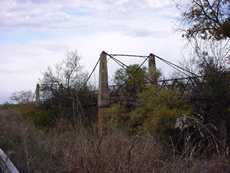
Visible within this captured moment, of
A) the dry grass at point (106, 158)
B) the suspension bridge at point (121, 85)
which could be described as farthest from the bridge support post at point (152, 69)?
the dry grass at point (106, 158)

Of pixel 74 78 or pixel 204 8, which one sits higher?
pixel 204 8

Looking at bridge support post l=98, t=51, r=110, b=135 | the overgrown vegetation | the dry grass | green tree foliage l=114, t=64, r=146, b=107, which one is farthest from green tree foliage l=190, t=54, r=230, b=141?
the dry grass

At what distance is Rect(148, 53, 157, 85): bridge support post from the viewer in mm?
25750

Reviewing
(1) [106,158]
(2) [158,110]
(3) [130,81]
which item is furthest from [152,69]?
(1) [106,158]

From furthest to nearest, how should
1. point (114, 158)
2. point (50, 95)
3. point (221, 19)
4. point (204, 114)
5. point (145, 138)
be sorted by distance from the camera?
1. point (50, 95)
2. point (221, 19)
3. point (204, 114)
4. point (145, 138)
5. point (114, 158)

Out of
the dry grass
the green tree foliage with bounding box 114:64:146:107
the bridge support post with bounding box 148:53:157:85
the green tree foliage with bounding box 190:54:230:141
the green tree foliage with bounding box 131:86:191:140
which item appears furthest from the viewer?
the bridge support post with bounding box 148:53:157:85

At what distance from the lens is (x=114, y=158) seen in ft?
27.9

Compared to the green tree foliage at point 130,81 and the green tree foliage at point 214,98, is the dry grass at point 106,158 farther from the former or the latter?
the green tree foliage at point 130,81

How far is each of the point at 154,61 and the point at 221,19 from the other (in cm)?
486

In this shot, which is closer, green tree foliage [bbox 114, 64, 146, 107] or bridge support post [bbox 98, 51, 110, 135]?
green tree foliage [bbox 114, 64, 146, 107]

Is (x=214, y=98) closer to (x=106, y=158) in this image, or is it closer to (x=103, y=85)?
(x=103, y=85)

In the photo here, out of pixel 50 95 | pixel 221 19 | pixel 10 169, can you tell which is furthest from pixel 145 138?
pixel 50 95

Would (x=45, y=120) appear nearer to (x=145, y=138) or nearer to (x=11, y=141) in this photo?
(x=11, y=141)

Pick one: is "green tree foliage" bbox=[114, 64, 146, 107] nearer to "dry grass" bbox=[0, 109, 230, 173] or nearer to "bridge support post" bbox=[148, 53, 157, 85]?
"bridge support post" bbox=[148, 53, 157, 85]
